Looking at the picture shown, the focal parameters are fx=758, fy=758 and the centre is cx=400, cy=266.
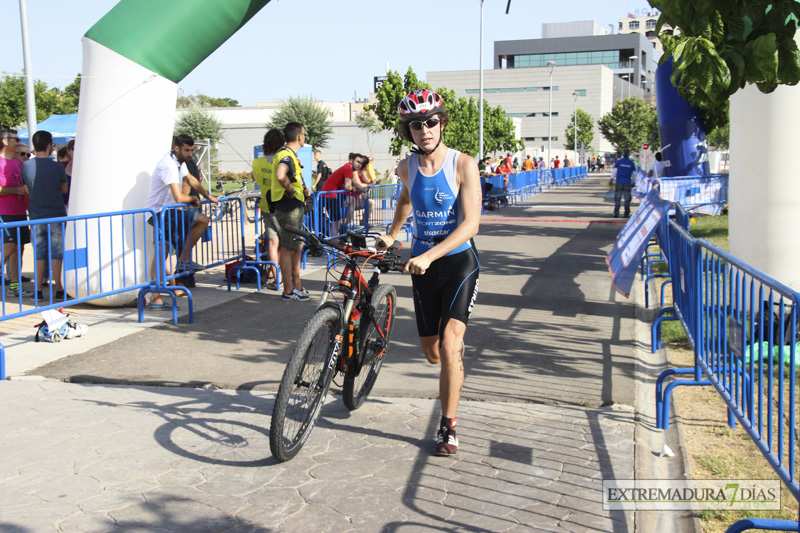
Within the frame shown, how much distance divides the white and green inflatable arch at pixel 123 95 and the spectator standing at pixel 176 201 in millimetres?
278

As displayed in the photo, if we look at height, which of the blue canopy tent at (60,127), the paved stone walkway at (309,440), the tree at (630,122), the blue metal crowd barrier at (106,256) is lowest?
the paved stone walkway at (309,440)

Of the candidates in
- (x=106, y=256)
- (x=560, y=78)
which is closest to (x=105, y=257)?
(x=106, y=256)

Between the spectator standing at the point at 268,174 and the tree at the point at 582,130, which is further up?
the tree at the point at 582,130

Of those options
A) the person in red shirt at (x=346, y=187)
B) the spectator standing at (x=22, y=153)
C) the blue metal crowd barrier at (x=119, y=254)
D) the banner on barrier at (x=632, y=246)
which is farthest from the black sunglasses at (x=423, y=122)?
the person in red shirt at (x=346, y=187)

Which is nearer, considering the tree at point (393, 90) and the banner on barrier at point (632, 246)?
the banner on barrier at point (632, 246)

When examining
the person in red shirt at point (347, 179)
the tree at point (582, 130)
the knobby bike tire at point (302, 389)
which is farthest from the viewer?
the tree at point (582, 130)

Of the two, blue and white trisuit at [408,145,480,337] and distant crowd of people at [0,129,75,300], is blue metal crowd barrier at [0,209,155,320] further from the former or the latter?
blue and white trisuit at [408,145,480,337]

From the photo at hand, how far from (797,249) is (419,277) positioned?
404cm

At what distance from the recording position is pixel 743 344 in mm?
3906

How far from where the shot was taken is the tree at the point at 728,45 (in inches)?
130

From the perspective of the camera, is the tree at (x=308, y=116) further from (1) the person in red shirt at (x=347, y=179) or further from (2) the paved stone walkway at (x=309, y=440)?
(2) the paved stone walkway at (x=309, y=440)

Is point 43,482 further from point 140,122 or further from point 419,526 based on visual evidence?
point 140,122

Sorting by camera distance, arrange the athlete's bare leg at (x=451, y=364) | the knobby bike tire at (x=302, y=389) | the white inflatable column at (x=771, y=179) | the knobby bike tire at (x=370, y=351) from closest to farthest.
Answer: the knobby bike tire at (x=302, y=389)
the athlete's bare leg at (x=451, y=364)
the knobby bike tire at (x=370, y=351)
the white inflatable column at (x=771, y=179)

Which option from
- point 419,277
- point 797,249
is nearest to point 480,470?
point 419,277
